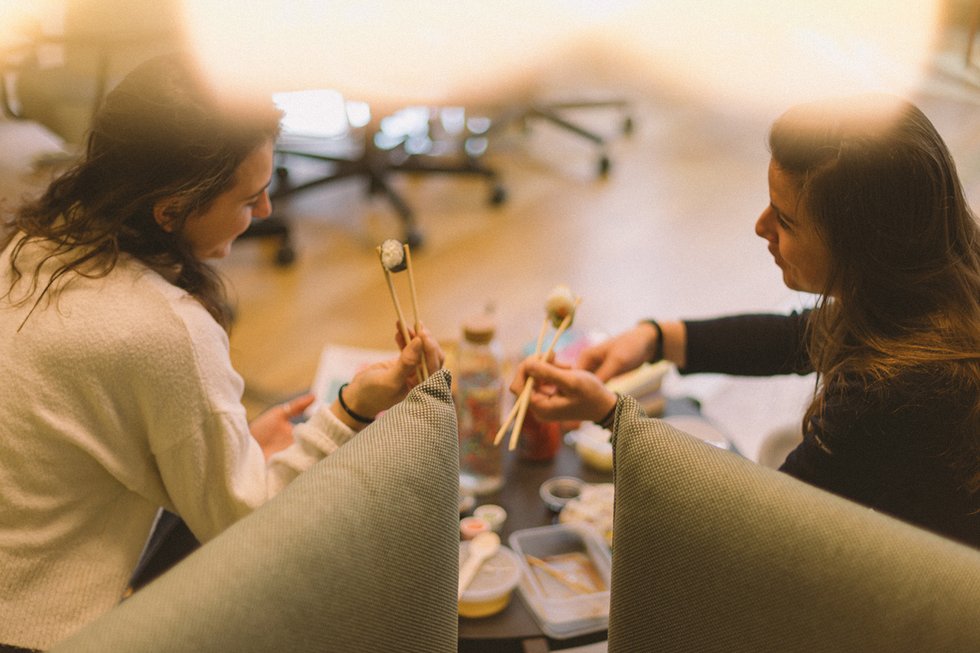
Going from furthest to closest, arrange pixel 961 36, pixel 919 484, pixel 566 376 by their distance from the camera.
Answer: pixel 961 36 → pixel 566 376 → pixel 919 484

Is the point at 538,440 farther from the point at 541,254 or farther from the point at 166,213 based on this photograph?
the point at 541,254

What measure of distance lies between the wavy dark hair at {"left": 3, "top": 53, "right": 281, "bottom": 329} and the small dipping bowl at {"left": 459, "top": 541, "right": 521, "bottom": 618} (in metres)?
0.46

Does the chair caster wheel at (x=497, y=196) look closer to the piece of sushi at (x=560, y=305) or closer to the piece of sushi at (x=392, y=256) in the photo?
the piece of sushi at (x=560, y=305)

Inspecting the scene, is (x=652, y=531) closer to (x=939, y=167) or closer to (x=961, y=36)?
(x=939, y=167)

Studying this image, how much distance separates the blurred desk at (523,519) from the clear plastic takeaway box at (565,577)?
1cm

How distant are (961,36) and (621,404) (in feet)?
4.89

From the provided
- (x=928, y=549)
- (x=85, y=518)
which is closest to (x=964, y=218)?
(x=928, y=549)

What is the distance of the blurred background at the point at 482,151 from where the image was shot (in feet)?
7.53

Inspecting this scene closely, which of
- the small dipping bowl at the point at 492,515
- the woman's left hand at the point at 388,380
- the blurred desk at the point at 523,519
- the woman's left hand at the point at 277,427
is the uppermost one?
the woman's left hand at the point at 388,380

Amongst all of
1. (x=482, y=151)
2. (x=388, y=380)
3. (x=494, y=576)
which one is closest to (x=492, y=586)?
(x=494, y=576)

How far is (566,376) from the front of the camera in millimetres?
988

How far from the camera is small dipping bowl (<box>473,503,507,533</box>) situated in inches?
44.3

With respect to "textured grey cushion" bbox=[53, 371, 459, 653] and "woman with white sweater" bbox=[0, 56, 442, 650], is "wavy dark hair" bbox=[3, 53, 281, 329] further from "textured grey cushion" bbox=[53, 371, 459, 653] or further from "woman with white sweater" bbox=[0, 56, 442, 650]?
"textured grey cushion" bbox=[53, 371, 459, 653]

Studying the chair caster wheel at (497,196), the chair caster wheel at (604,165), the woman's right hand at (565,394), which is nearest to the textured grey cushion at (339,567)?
the woman's right hand at (565,394)
